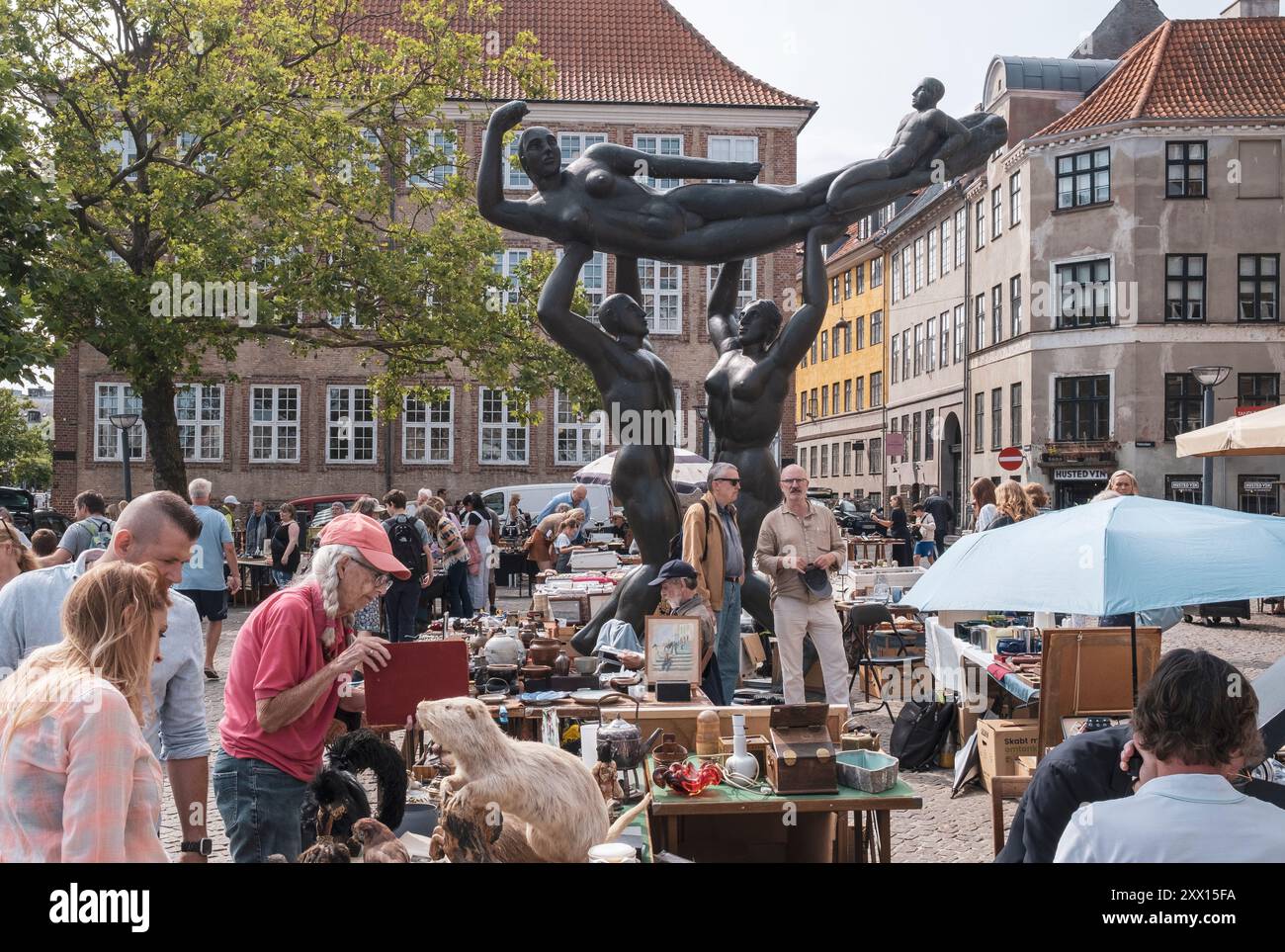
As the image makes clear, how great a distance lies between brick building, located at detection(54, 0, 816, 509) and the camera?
123 feet

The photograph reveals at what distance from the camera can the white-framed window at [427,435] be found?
125 feet

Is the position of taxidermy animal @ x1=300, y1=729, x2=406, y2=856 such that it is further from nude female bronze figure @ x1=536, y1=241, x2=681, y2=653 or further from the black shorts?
the black shorts

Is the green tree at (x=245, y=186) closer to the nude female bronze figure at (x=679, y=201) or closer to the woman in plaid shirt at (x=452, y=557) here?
the woman in plaid shirt at (x=452, y=557)

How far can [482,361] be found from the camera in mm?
21672

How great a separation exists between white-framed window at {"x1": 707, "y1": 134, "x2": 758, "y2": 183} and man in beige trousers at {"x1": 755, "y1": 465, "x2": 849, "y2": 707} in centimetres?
3142

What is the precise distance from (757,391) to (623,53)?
1326 inches

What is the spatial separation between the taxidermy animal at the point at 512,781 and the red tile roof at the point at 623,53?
36.0 metres

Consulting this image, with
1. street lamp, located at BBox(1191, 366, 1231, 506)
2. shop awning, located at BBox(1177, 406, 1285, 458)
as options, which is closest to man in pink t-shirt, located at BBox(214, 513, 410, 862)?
shop awning, located at BBox(1177, 406, 1285, 458)

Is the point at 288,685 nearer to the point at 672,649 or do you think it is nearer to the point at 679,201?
the point at 672,649
